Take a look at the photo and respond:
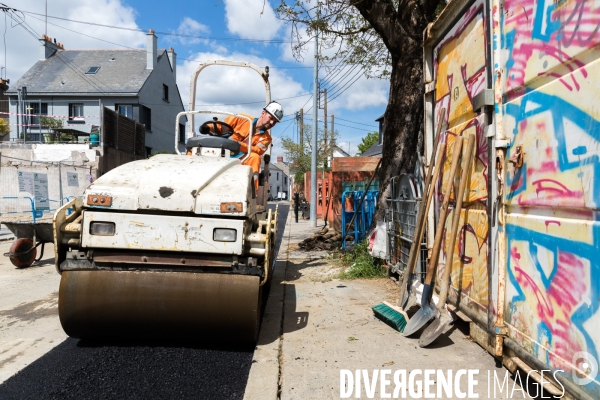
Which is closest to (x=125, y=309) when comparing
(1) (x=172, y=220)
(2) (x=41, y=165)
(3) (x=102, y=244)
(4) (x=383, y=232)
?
(3) (x=102, y=244)

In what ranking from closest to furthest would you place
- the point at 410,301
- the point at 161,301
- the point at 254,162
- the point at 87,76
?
the point at 161,301 → the point at 410,301 → the point at 254,162 → the point at 87,76

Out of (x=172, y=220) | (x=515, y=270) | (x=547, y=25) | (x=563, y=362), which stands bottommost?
(x=563, y=362)

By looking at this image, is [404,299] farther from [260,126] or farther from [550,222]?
[260,126]

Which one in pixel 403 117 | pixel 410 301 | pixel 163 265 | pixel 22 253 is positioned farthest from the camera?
pixel 403 117

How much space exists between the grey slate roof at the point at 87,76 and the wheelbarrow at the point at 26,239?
25.6m

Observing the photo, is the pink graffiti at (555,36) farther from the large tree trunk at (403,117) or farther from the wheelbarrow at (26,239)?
the wheelbarrow at (26,239)

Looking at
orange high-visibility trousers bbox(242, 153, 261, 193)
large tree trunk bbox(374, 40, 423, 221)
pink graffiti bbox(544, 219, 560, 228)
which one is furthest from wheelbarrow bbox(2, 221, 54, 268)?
pink graffiti bbox(544, 219, 560, 228)

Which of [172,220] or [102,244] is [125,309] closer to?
[102,244]

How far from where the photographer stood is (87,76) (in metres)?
32.5

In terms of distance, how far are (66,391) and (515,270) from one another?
10.2 feet

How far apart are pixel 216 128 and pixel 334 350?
3.27 meters

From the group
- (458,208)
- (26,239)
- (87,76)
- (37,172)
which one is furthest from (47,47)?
(458,208)

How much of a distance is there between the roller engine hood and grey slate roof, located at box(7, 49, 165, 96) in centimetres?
2952

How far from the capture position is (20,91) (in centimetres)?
2884
